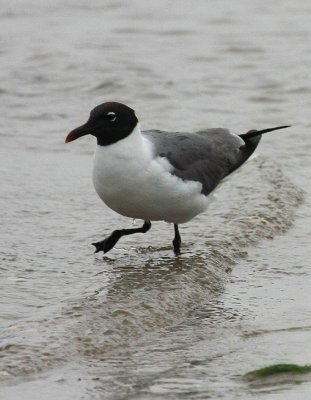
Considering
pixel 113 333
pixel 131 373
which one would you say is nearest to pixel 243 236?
pixel 113 333

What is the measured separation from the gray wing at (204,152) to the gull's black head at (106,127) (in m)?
0.27

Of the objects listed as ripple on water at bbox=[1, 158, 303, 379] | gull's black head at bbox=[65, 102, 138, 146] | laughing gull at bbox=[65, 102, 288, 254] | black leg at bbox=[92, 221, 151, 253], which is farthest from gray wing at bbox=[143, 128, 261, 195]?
black leg at bbox=[92, 221, 151, 253]

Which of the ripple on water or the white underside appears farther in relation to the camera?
the white underside

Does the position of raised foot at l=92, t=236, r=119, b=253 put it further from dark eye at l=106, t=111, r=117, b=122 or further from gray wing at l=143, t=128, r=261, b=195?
dark eye at l=106, t=111, r=117, b=122

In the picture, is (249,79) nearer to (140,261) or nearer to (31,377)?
(140,261)

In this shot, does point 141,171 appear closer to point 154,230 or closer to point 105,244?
point 105,244

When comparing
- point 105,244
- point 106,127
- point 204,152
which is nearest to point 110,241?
point 105,244

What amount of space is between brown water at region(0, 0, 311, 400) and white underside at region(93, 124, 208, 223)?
0.42m

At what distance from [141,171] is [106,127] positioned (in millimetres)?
382

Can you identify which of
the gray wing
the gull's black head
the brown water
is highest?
the gull's black head

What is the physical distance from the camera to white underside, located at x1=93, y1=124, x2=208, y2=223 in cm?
703

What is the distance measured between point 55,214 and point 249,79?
219 inches

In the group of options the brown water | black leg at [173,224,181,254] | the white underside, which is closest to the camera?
the brown water

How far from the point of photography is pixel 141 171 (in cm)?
705
